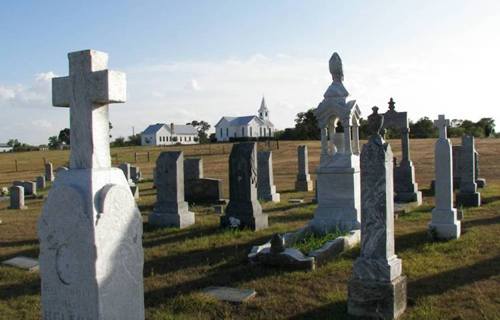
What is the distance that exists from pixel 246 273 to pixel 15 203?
1268 centimetres

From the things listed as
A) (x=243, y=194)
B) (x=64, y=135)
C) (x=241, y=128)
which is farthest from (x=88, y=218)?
(x=241, y=128)

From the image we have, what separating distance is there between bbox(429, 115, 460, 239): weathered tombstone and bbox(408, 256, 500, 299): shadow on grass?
6.02 ft

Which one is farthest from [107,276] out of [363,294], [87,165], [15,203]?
[15,203]

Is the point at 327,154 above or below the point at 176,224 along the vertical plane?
above

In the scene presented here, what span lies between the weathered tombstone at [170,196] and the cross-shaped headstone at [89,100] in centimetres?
904

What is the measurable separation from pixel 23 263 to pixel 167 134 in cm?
10751

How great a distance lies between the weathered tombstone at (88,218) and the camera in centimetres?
352

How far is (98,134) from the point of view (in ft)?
12.1

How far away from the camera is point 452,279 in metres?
7.35

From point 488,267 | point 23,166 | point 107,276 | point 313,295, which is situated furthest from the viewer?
point 23,166

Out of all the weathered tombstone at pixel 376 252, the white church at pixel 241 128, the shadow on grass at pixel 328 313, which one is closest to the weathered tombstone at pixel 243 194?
the shadow on grass at pixel 328 313

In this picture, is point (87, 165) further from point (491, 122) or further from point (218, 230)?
point (491, 122)

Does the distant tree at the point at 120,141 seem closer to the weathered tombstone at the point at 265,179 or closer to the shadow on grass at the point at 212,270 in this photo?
the weathered tombstone at the point at 265,179

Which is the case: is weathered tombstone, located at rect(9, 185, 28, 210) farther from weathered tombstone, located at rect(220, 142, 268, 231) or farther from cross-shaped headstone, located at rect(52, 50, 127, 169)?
cross-shaped headstone, located at rect(52, 50, 127, 169)
